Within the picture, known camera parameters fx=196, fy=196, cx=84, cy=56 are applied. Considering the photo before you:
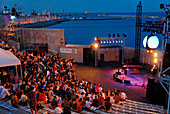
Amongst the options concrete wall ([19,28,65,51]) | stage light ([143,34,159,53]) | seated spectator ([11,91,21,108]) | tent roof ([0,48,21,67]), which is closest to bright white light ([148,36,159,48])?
stage light ([143,34,159,53])

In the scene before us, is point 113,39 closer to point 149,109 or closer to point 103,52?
point 103,52

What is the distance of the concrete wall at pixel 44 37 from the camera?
23469 millimetres

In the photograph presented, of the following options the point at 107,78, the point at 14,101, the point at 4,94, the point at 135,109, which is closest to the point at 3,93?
the point at 4,94

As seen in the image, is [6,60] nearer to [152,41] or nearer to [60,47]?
[152,41]

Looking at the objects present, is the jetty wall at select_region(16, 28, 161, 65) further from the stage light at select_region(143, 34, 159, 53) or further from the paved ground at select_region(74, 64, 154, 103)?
the stage light at select_region(143, 34, 159, 53)

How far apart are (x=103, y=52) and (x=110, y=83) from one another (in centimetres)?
699

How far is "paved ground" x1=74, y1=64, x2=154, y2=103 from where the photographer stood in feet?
45.2

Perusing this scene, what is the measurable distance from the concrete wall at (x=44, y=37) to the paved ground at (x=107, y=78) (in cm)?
407

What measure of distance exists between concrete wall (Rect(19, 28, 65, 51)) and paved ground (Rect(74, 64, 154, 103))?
4.07 meters

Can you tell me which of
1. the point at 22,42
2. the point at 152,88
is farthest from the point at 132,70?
the point at 22,42

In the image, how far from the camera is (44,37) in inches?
941

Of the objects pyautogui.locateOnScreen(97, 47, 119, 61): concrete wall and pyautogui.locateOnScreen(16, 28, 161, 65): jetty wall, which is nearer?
pyautogui.locateOnScreen(97, 47, 119, 61): concrete wall

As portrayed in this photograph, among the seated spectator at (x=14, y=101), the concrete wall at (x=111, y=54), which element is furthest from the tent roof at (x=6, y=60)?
the concrete wall at (x=111, y=54)

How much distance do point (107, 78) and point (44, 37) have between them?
34.3 ft
